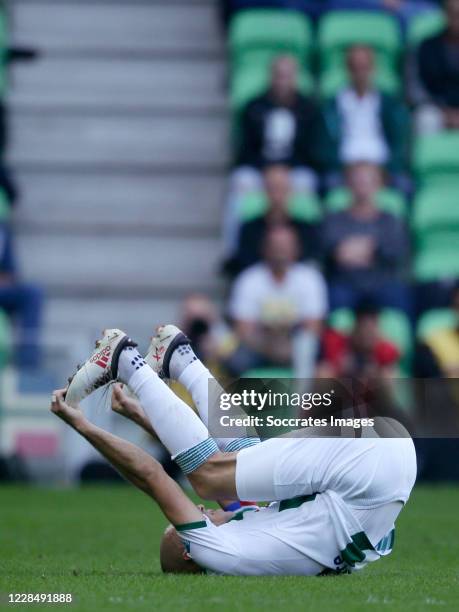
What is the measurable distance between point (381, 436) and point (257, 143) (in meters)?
8.19

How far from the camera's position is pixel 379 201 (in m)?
13.9

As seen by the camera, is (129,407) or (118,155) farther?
(118,155)

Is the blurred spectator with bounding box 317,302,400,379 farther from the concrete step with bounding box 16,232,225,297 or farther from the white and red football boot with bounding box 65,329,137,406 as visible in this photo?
the white and red football boot with bounding box 65,329,137,406

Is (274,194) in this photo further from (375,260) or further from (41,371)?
(41,371)

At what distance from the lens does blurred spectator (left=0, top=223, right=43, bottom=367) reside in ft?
42.1

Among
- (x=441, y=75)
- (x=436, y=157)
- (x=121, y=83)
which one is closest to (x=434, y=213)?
(x=436, y=157)

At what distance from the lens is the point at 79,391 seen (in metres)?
6.48

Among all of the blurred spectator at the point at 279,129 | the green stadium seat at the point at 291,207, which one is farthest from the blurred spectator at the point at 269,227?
the blurred spectator at the point at 279,129

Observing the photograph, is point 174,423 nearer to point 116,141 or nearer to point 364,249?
point 364,249

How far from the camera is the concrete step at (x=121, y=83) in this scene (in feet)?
51.1

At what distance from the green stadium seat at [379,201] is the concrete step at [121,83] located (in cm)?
216

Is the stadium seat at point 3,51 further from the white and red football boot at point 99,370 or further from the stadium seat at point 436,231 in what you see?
the white and red football boot at point 99,370

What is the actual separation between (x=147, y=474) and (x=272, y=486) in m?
0.52

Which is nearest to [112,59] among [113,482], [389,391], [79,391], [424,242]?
[424,242]
